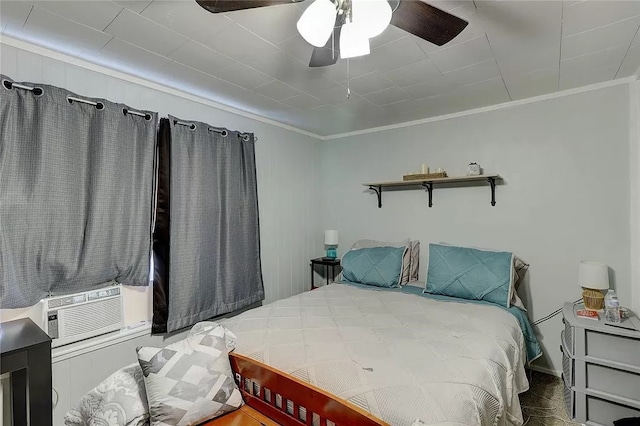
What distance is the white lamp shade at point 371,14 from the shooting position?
117cm

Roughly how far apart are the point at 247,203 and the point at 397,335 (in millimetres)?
1810

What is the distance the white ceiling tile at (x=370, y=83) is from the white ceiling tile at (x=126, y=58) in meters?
1.28

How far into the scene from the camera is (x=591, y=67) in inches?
85.3

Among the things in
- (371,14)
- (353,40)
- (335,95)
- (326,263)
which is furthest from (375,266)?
(371,14)

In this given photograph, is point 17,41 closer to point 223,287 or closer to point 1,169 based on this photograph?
point 1,169

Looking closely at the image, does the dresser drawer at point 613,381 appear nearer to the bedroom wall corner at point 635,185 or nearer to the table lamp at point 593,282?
the table lamp at point 593,282

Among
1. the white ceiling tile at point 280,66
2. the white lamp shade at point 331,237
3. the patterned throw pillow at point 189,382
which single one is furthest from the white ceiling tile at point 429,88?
the patterned throw pillow at point 189,382

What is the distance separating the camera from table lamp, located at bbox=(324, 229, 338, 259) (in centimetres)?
378

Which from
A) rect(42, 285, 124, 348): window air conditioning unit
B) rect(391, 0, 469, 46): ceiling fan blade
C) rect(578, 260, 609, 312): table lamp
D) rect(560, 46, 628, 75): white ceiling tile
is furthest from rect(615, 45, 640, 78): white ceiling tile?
rect(42, 285, 124, 348): window air conditioning unit

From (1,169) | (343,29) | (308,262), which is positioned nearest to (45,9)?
(1,169)

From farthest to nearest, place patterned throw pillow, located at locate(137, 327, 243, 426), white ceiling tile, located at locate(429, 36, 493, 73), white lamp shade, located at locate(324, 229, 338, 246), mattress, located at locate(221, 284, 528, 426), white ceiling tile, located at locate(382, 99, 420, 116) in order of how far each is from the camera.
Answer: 1. white lamp shade, located at locate(324, 229, 338, 246)
2. white ceiling tile, located at locate(382, 99, 420, 116)
3. white ceiling tile, located at locate(429, 36, 493, 73)
4. patterned throw pillow, located at locate(137, 327, 243, 426)
5. mattress, located at locate(221, 284, 528, 426)

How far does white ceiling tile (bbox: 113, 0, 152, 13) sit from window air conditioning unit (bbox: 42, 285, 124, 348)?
1.66m

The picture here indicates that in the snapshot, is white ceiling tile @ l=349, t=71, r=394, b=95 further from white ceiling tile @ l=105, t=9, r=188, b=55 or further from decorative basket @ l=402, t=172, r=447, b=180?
white ceiling tile @ l=105, t=9, r=188, b=55

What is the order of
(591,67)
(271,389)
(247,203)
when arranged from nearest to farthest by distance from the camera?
(271,389)
(591,67)
(247,203)
